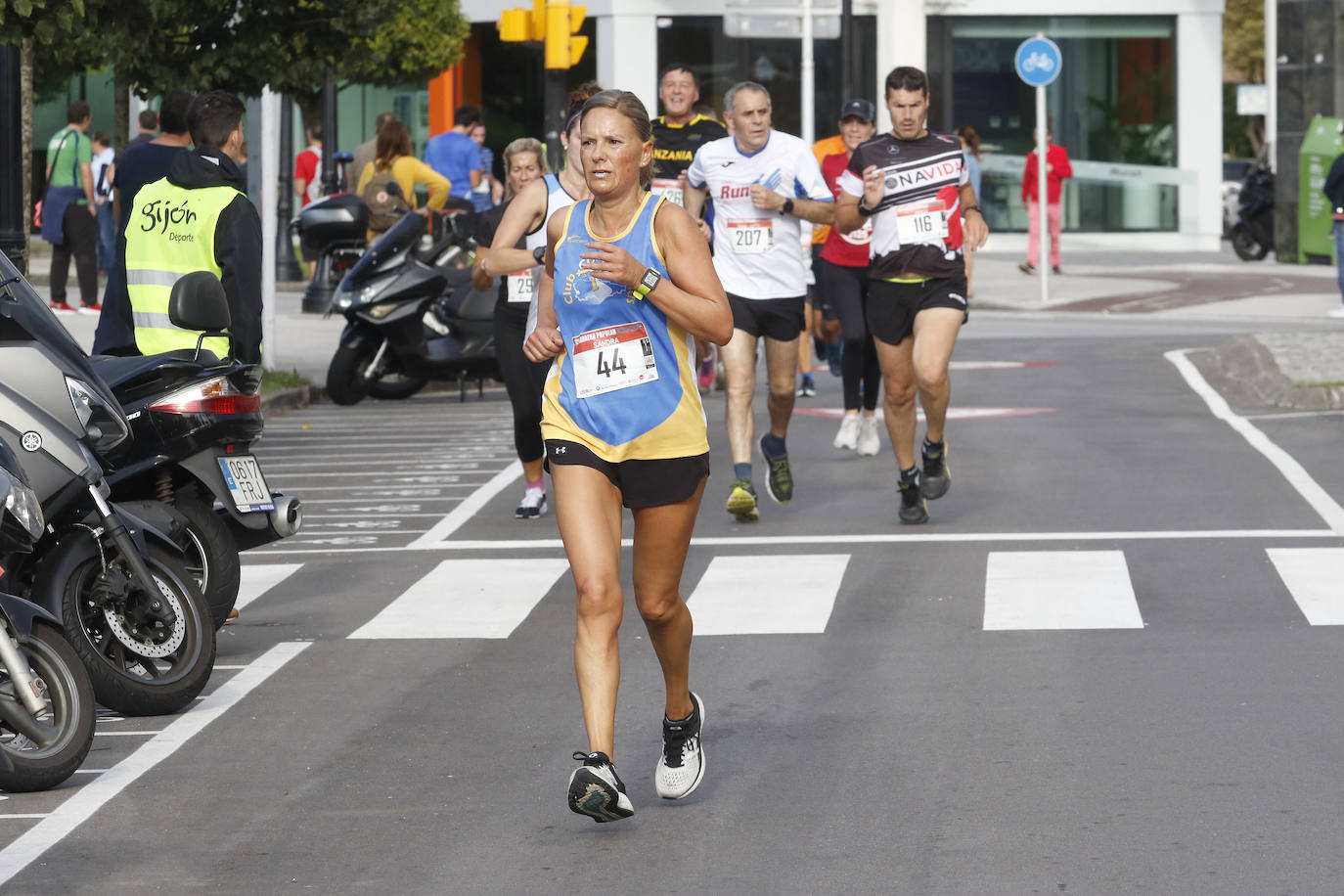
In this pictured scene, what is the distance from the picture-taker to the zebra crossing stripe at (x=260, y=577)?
962 centimetres

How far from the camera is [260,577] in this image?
10.1 meters

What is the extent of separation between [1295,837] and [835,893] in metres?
1.15

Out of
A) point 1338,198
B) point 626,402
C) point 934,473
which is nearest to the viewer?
point 626,402

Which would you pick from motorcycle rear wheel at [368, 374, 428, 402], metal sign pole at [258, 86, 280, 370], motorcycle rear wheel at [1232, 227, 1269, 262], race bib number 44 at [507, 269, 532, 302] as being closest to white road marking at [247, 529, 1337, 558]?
race bib number 44 at [507, 269, 532, 302]

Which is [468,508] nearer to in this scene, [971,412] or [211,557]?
[211,557]

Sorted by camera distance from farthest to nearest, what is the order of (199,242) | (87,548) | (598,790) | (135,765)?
(199,242)
(87,548)
(135,765)
(598,790)

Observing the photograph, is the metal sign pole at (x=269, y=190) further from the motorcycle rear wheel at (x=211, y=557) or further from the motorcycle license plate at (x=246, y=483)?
the motorcycle rear wheel at (x=211, y=557)

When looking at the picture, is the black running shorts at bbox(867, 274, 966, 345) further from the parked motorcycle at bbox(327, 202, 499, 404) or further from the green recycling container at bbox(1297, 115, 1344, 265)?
the green recycling container at bbox(1297, 115, 1344, 265)

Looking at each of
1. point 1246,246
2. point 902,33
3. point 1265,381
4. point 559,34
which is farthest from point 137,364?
point 902,33

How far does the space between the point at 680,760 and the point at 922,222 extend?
207 inches

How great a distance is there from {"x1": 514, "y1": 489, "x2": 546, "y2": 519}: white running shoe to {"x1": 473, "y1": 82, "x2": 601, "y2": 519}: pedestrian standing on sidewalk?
2.0 inches

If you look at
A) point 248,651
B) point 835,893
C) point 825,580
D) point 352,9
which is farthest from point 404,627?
point 352,9

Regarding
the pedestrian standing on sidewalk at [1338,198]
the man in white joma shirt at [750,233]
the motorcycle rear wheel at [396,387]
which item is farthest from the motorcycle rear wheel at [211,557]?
the pedestrian standing on sidewalk at [1338,198]

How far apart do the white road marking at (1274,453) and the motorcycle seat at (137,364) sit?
16.8 feet
